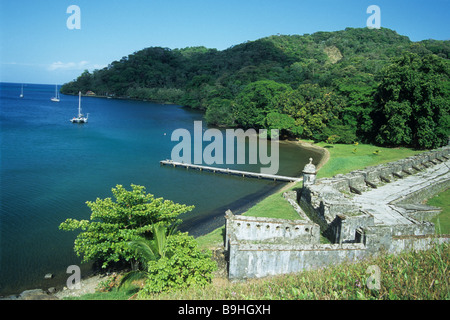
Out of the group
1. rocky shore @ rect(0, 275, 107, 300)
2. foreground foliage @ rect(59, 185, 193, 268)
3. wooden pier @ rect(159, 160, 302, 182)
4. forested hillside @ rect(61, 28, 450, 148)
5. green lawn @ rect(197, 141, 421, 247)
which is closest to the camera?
rocky shore @ rect(0, 275, 107, 300)

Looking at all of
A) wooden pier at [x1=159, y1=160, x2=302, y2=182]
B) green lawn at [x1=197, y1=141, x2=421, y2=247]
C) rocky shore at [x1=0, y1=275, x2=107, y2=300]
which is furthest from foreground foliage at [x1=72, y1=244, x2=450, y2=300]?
wooden pier at [x1=159, y1=160, x2=302, y2=182]

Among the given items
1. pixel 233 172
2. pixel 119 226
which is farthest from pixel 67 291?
pixel 233 172

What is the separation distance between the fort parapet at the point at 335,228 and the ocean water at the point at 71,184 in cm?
657

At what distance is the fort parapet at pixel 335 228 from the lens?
10961 mm

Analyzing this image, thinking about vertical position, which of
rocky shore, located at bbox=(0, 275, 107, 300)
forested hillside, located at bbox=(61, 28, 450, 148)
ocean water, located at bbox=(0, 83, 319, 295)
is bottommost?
rocky shore, located at bbox=(0, 275, 107, 300)

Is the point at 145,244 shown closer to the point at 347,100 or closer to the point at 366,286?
the point at 366,286

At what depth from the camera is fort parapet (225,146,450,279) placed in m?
11.0

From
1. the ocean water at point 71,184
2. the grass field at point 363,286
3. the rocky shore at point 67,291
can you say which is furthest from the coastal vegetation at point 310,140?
the ocean water at point 71,184

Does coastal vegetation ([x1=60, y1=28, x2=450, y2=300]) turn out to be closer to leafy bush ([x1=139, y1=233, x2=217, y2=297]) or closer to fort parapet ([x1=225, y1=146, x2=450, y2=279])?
leafy bush ([x1=139, y1=233, x2=217, y2=297])

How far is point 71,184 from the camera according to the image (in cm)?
2764

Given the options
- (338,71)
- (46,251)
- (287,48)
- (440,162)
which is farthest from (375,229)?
(287,48)

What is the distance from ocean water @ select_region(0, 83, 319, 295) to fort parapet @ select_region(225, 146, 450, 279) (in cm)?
657

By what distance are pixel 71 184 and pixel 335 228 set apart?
72.1 feet

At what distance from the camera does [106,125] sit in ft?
198
